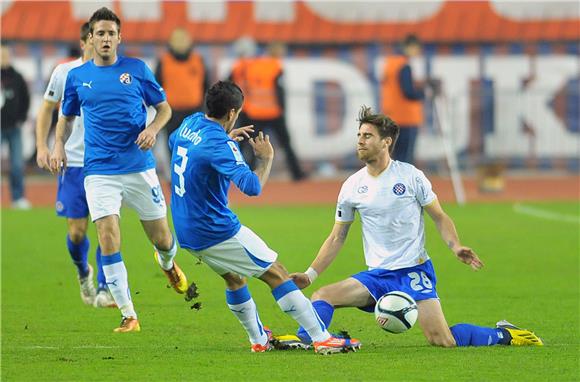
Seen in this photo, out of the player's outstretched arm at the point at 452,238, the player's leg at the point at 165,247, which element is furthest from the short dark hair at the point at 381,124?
the player's leg at the point at 165,247

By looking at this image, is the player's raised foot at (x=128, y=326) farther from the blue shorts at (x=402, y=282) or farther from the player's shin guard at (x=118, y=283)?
the blue shorts at (x=402, y=282)

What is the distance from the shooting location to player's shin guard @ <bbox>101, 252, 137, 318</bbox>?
1006cm

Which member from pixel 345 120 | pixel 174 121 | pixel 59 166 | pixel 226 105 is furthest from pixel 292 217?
pixel 226 105

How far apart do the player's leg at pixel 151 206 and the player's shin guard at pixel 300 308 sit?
231 cm

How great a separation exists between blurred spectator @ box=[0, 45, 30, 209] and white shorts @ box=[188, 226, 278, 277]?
505 inches

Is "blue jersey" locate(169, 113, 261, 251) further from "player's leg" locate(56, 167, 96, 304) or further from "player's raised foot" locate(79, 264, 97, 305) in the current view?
"player's raised foot" locate(79, 264, 97, 305)

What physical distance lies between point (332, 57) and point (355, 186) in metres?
17.4

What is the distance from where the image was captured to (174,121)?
23594mm

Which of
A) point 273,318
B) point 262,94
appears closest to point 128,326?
point 273,318

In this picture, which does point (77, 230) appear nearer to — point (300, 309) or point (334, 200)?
point (300, 309)

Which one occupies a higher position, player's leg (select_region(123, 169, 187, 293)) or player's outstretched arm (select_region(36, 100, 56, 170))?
player's outstretched arm (select_region(36, 100, 56, 170))

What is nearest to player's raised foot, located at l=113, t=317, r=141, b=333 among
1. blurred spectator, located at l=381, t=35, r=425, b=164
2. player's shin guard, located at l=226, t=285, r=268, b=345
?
player's shin guard, located at l=226, t=285, r=268, b=345

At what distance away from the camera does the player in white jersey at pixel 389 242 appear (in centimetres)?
932

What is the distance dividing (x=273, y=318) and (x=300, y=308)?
228cm
